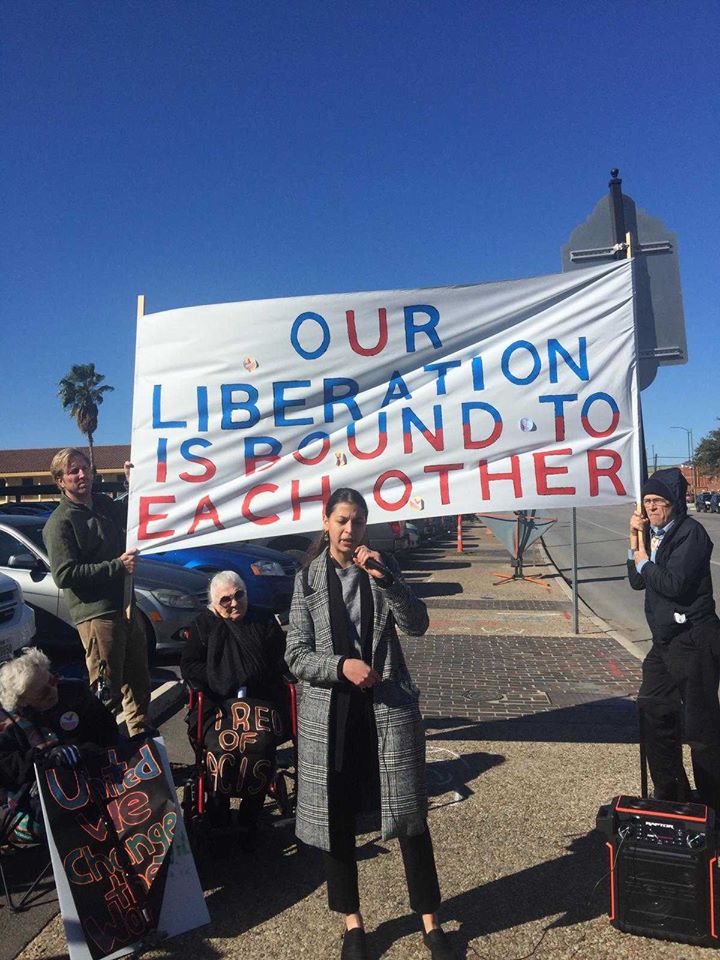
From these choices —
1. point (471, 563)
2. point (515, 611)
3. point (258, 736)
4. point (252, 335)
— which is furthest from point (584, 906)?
point (471, 563)

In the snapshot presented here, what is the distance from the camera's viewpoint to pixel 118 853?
2918mm

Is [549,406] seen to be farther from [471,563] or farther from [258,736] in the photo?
[471,563]

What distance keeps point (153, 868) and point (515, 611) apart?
9.08 meters

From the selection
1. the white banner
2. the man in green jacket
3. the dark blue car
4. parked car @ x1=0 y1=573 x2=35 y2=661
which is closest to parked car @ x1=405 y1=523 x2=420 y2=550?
the dark blue car

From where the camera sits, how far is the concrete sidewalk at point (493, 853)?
2.92 metres

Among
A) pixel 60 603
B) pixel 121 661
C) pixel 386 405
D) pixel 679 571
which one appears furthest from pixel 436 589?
pixel 679 571

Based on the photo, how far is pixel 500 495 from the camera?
381cm

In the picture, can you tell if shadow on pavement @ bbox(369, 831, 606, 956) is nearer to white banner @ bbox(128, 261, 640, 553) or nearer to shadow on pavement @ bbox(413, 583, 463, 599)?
white banner @ bbox(128, 261, 640, 553)

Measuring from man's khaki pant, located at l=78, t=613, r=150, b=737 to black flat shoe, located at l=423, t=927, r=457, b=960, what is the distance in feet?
6.15

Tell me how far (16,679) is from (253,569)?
7041 millimetres

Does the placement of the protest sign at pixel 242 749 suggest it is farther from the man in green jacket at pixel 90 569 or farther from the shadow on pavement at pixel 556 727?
the shadow on pavement at pixel 556 727

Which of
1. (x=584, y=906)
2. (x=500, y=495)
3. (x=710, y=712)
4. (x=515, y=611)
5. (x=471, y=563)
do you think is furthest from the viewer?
(x=471, y=563)

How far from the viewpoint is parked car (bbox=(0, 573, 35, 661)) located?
629 cm

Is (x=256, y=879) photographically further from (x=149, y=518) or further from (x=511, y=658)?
(x=511, y=658)
